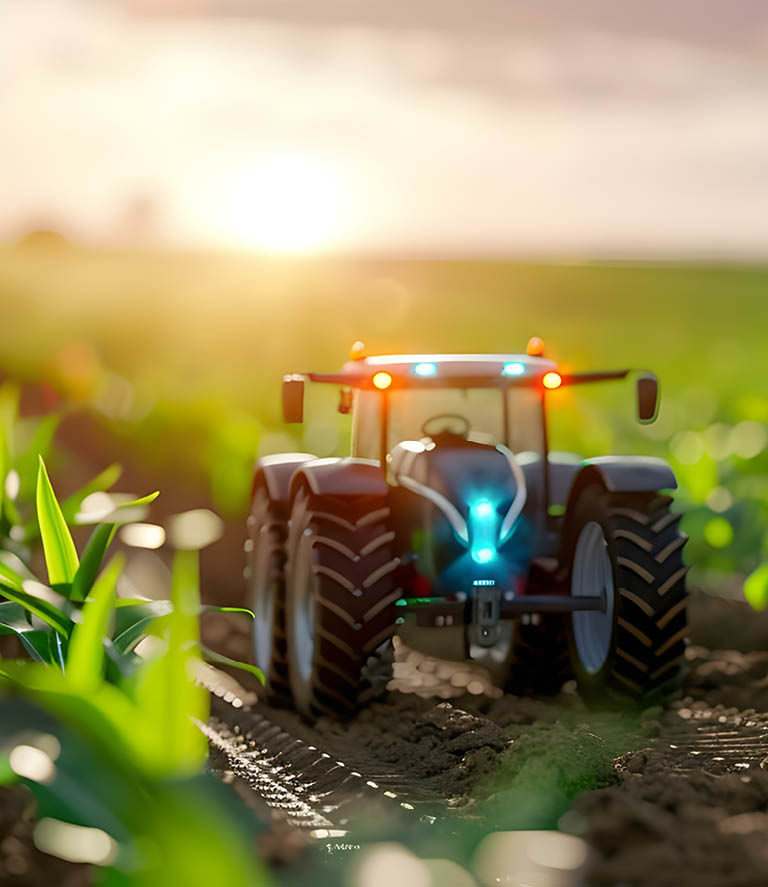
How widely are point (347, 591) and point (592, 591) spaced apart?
121 centimetres

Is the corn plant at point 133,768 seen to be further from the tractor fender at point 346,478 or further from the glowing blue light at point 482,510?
the glowing blue light at point 482,510

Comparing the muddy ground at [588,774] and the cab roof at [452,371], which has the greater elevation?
the cab roof at [452,371]

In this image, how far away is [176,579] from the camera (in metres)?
2.95

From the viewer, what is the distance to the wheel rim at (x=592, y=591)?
18.4 feet

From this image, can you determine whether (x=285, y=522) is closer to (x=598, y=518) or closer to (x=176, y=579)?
(x=598, y=518)

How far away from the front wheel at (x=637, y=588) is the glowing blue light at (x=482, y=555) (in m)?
0.46

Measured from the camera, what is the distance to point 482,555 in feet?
17.9

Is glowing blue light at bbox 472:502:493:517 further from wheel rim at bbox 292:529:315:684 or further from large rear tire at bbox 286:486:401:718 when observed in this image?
wheel rim at bbox 292:529:315:684

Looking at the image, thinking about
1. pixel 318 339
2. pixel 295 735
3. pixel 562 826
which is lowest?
pixel 295 735

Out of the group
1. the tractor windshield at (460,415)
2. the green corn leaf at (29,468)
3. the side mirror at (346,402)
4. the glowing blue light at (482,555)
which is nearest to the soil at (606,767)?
the glowing blue light at (482,555)

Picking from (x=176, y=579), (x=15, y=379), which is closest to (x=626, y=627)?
(x=176, y=579)

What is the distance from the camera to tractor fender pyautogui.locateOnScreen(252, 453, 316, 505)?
627 centimetres

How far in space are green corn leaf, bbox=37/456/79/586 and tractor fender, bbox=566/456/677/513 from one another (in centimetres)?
224

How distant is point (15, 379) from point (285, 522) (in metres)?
16.0
